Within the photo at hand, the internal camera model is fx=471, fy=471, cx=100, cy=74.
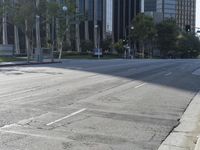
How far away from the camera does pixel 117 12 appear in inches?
5659

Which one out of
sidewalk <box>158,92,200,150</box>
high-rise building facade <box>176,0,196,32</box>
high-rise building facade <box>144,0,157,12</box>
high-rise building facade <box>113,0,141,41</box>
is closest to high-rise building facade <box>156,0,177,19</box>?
high-rise building facade <box>176,0,196,32</box>

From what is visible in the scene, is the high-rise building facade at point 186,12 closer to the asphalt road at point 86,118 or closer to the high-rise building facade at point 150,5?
the high-rise building facade at point 150,5

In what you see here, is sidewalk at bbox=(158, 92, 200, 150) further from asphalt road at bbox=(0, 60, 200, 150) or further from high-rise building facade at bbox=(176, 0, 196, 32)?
high-rise building facade at bbox=(176, 0, 196, 32)

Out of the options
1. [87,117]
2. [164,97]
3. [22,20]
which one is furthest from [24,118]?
[22,20]

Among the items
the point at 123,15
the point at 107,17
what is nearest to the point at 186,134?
the point at 107,17

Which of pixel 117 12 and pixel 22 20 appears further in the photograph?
pixel 117 12

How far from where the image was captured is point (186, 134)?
1038 cm

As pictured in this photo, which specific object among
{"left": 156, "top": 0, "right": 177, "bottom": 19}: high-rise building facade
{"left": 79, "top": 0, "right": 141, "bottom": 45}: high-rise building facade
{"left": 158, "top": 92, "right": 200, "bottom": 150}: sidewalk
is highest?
{"left": 156, "top": 0, "right": 177, "bottom": 19}: high-rise building facade

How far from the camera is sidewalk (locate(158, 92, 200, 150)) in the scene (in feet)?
29.7

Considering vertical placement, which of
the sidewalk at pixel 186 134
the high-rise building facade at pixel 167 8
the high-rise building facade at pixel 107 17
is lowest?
the sidewalk at pixel 186 134

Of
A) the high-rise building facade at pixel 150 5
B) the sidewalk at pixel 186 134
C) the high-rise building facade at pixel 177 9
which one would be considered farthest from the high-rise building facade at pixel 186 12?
the sidewalk at pixel 186 134

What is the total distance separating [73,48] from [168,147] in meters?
113

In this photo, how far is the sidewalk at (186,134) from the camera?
9.04 metres

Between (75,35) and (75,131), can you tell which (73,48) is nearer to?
(75,35)
